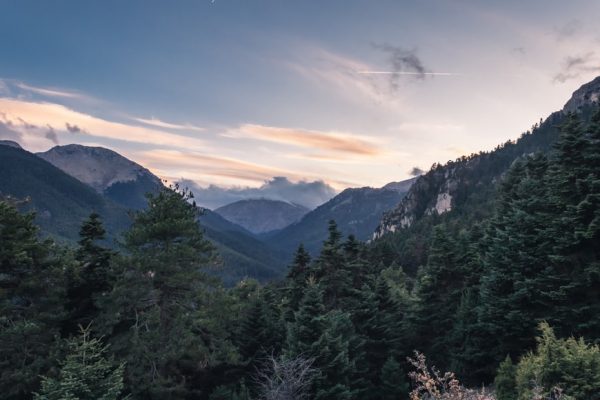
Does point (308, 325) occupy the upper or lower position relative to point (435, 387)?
lower

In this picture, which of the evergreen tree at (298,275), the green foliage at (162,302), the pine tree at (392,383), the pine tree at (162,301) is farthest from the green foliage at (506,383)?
the evergreen tree at (298,275)

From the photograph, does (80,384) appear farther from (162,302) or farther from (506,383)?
Answer: (506,383)

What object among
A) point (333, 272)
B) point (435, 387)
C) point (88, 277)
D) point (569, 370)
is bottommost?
point (88, 277)

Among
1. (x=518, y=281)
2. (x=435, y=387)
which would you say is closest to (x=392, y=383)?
(x=518, y=281)

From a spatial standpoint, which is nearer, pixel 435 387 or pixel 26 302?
pixel 435 387

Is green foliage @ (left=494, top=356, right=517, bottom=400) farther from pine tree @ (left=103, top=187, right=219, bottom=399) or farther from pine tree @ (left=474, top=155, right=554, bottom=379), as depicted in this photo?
pine tree @ (left=103, top=187, right=219, bottom=399)

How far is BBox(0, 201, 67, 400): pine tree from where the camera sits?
19.6m

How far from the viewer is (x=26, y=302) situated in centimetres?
2209

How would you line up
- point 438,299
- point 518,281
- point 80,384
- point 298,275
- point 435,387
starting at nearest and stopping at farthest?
point 435,387 → point 80,384 → point 518,281 → point 438,299 → point 298,275

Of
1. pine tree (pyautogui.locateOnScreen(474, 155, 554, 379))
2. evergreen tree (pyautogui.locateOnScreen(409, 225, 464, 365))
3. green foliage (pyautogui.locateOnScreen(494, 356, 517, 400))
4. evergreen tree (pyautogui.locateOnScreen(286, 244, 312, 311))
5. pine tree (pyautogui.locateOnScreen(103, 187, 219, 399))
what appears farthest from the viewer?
evergreen tree (pyautogui.locateOnScreen(286, 244, 312, 311))

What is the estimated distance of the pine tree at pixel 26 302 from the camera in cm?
1964

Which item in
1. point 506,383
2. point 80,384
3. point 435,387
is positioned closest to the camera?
point 435,387

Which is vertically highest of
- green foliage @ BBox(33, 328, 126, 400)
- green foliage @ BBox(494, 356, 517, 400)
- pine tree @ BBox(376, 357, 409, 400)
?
green foliage @ BBox(494, 356, 517, 400)

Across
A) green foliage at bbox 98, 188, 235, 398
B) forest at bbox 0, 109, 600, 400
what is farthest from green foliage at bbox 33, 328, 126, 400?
green foliage at bbox 98, 188, 235, 398
